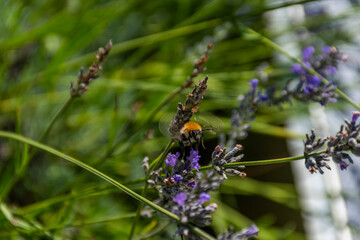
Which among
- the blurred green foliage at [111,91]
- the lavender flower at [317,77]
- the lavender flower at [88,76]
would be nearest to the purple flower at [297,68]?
the lavender flower at [317,77]

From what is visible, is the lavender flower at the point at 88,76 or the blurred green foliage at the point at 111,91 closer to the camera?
the lavender flower at the point at 88,76

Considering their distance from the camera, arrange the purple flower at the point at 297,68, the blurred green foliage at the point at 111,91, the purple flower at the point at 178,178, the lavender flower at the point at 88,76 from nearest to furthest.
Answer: the purple flower at the point at 178,178, the lavender flower at the point at 88,76, the purple flower at the point at 297,68, the blurred green foliage at the point at 111,91

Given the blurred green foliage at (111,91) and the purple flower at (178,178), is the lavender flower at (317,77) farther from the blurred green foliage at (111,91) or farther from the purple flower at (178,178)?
the purple flower at (178,178)

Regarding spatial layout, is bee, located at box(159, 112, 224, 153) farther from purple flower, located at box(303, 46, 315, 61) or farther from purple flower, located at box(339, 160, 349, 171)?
purple flower, located at box(303, 46, 315, 61)

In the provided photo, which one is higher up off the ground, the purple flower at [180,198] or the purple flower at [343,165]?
the purple flower at [343,165]

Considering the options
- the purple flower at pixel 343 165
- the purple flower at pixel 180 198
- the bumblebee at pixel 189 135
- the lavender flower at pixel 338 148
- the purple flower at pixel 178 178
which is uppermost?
the lavender flower at pixel 338 148

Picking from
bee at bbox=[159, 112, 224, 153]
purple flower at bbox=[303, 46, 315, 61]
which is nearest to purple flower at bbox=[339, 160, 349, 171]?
bee at bbox=[159, 112, 224, 153]

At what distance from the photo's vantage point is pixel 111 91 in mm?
1089

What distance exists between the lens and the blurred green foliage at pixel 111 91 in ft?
2.66

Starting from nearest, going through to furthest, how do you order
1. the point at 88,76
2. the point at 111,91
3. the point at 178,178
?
1. the point at 178,178
2. the point at 88,76
3. the point at 111,91

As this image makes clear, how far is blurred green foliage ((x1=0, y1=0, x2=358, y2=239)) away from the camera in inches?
32.0

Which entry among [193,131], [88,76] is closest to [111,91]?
[88,76]

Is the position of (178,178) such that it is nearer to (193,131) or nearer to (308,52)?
(193,131)

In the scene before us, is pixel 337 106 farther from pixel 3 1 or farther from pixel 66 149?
pixel 3 1
